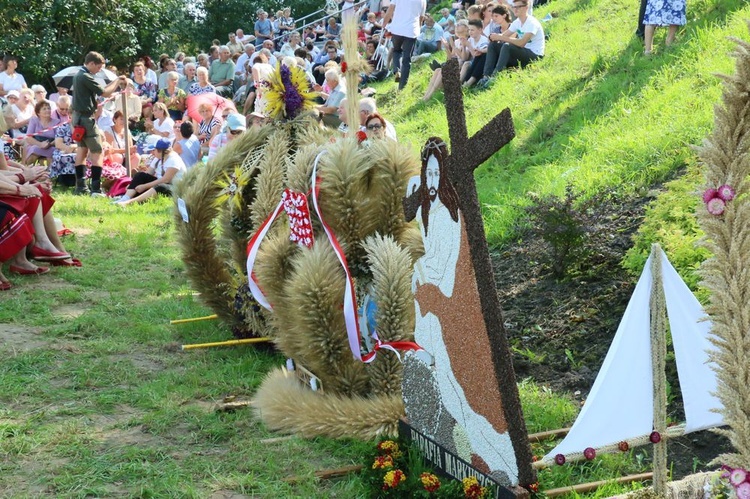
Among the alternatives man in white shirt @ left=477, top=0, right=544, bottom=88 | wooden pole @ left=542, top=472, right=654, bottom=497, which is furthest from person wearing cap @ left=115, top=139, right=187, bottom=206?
wooden pole @ left=542, top=472, right=654, bottom=497

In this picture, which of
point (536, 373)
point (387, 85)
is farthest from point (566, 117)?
point (387, 85)

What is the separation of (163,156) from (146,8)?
670 inches

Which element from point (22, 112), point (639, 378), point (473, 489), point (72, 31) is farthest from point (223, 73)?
point (639, 378)

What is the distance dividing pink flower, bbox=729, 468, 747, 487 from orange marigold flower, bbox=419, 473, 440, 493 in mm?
1909

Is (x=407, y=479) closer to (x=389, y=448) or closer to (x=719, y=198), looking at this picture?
(x=389, y=448)

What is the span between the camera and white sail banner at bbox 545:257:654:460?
330 cm

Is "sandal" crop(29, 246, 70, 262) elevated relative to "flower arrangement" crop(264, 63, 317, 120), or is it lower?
lower

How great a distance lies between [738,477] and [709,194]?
645mm

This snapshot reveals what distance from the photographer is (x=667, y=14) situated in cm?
960

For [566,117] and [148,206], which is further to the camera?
[148,206]

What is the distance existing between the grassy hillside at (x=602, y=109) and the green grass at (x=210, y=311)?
3 centimetres

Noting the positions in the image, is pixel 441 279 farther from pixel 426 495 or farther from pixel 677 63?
pixel 677 63

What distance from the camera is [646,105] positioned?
330 inches

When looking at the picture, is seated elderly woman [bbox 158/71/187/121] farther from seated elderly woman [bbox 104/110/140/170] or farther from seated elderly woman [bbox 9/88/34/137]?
seated elderly woman [bbox 104/110/140/170]
